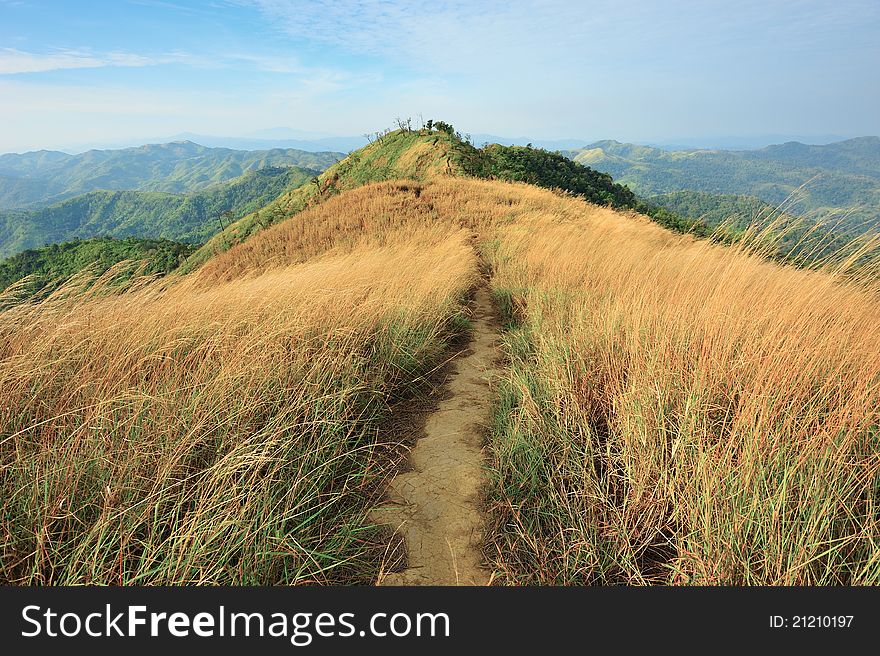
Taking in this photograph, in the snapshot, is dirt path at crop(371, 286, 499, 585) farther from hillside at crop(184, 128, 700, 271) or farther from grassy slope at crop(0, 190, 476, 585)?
hillside at crop(184, 128, 700, 271)

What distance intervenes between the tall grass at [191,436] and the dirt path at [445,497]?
0.64 feet

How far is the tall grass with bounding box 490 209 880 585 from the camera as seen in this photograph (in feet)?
5.67

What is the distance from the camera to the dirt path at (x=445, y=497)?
2.04 m

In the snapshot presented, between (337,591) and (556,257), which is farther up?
(556,257)

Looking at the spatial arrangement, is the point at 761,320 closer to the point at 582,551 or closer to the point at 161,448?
the point at 582,551

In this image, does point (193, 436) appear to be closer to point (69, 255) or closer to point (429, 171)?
point (429, 171)

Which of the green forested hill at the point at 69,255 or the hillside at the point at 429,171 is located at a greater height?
the hillside at the point at 429,171

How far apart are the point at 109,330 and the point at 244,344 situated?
942mm

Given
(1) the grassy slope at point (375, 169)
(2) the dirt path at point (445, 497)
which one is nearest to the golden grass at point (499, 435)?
(2) the dirt path at point (445, 497)

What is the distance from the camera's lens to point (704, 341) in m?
2.83

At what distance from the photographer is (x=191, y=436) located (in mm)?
2240

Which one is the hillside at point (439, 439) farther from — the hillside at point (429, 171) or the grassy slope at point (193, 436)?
the hillside at point (429, 171)

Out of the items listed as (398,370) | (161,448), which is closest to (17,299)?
(161,448)

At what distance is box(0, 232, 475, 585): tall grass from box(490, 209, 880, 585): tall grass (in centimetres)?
103
